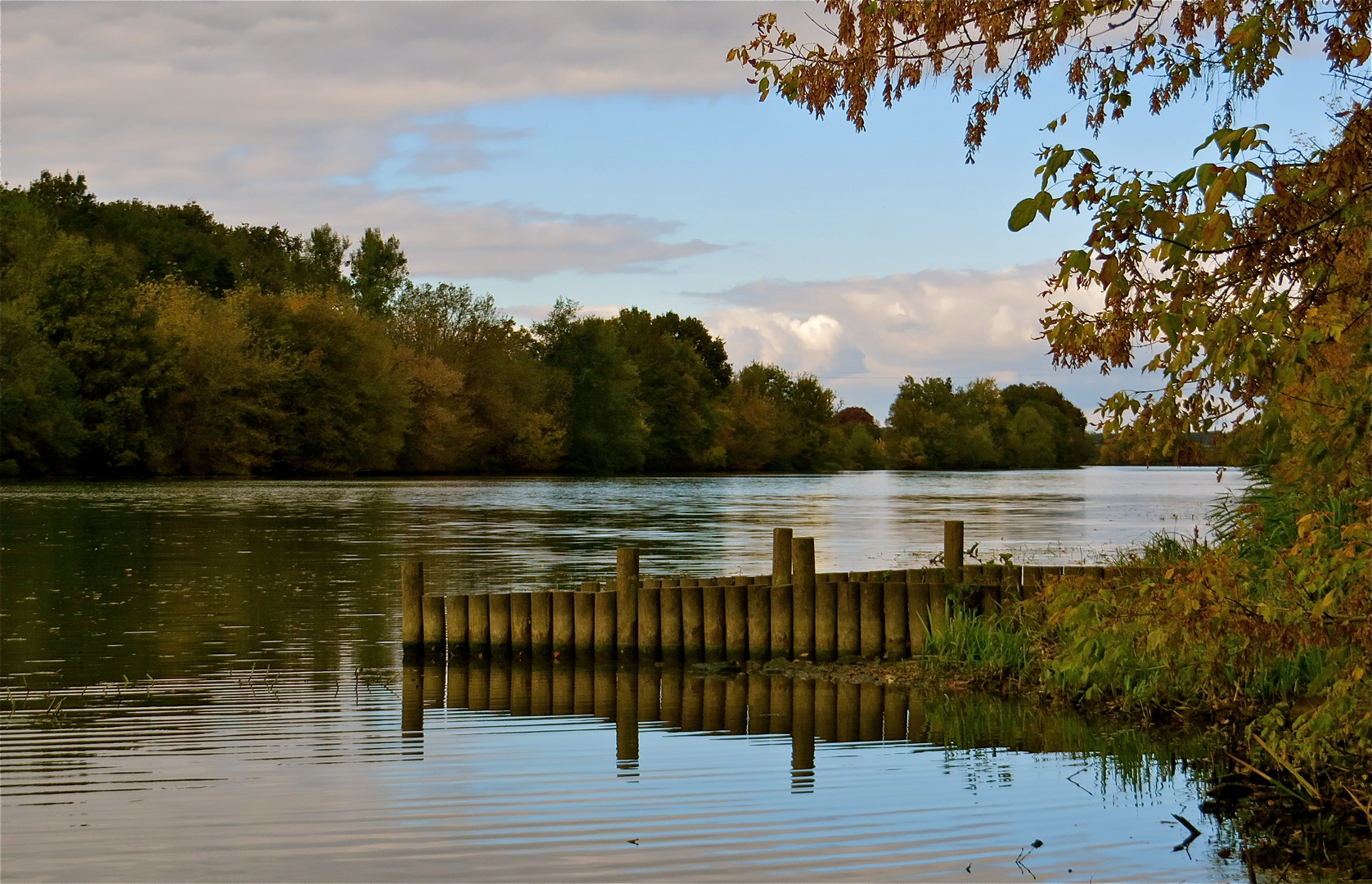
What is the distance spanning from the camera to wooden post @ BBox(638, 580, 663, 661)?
12.1m

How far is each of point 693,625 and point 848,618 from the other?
1407 millimetres

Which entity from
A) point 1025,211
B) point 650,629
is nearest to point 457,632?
point 650,629

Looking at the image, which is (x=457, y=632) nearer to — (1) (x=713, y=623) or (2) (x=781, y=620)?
(1) (x=713, y=623)

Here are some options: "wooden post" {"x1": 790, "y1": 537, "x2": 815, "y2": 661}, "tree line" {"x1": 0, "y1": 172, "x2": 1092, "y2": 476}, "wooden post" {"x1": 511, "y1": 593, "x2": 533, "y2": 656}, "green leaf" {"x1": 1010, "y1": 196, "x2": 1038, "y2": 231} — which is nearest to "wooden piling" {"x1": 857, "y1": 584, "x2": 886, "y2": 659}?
"wooden post" {"x1": 790, "y1": 537, "x2": 815, "y2": 661}

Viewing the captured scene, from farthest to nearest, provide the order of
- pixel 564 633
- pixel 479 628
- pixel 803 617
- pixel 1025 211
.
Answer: pixel 479 628 → pixel 564 633 → pixel 803 617 → pixel 1025 211

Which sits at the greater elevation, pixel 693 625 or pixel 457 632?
pixel 693 625

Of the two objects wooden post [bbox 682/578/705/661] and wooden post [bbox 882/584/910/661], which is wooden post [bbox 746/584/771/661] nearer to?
wooden post [bbox 682/578/705/661]

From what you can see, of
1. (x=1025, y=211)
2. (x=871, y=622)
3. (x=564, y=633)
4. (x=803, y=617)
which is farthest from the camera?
(x=564, y=633)

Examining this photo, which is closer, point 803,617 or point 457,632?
point 803,617

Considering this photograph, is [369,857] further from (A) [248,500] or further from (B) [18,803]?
(A) [248,500]

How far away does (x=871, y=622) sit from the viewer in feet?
39.2

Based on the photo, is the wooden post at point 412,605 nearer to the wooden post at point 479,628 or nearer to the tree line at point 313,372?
the wooden post at point 479,628

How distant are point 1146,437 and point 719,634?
6.37 metres

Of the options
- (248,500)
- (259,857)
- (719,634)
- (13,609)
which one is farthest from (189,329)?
(259,857)
